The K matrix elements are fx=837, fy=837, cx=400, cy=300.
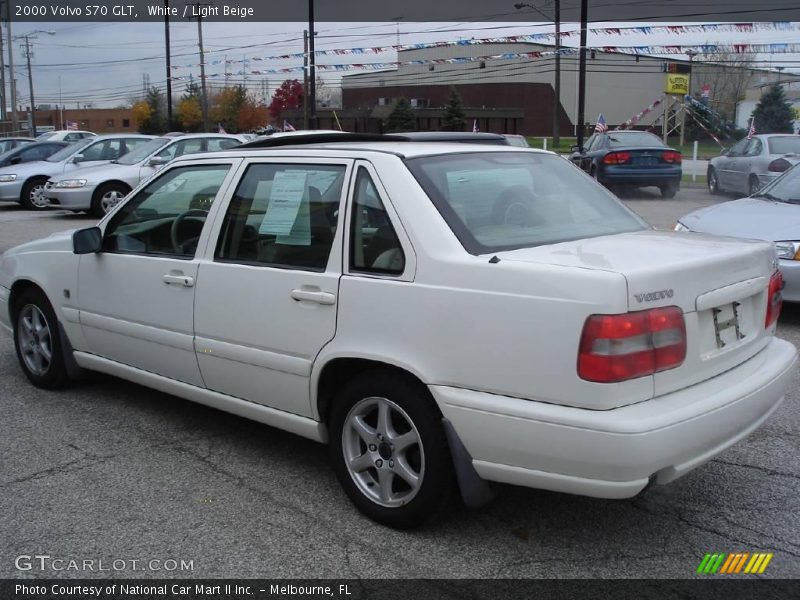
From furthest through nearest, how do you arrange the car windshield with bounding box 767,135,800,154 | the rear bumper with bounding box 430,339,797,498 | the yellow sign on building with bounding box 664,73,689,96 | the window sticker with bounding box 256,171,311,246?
the yellow sign on building with bounding box 664,73,689,96 < the car windshield with bounding box 767,135,800,154 < the window sticker with bounding box 256,171,311,246 < the rear bumper with bounding box 430,339,797,498

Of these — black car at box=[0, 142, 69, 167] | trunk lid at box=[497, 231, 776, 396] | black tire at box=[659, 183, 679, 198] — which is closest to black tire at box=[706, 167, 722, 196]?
black tire at box=[659, 183, 679, 198]

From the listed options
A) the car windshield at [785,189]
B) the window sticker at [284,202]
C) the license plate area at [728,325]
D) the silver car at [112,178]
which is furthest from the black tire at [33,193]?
the license plate area at [728,325]

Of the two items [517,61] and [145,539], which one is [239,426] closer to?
[145,539]

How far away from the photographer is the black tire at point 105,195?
16.2 meters

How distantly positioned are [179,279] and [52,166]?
16.2 m

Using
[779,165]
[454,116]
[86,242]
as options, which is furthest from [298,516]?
[454,116]

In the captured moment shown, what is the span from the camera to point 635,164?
1934 cm

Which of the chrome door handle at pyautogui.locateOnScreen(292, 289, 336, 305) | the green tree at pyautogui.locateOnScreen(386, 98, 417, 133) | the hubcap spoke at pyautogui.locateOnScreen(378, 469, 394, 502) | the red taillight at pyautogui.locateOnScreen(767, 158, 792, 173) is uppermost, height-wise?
the green tree at pyautogui.locateOnScreen(386, 98, 417, 133)

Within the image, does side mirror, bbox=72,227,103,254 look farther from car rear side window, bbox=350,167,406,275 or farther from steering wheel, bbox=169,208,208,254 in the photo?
car rear side window, bbox=350,167,406,275

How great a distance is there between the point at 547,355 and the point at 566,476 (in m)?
0.45

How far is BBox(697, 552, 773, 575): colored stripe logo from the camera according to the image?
3213 millimetres

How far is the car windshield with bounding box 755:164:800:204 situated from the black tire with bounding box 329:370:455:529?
6.03 metres

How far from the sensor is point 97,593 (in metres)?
3.12

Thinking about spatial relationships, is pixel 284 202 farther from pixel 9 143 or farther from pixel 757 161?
pixel 9 143
